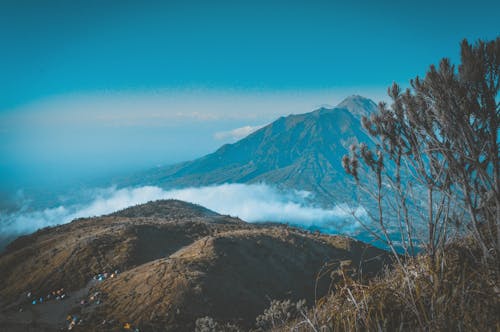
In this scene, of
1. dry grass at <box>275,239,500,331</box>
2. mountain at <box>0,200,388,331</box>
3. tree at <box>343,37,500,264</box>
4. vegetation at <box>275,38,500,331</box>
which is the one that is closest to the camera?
dry grass at <box>275,239,500,331</box>

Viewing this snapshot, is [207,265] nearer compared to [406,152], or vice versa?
[406,152]

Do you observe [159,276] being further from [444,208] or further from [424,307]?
[424,307]

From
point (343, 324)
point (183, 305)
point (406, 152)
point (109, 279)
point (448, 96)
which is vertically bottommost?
point (183, 305)

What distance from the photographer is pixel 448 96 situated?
5004mm

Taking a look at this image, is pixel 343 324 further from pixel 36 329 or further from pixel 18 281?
pixel 18 281

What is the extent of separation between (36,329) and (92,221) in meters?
34.0

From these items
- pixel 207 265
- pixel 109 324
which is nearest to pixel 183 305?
pixel 109 324

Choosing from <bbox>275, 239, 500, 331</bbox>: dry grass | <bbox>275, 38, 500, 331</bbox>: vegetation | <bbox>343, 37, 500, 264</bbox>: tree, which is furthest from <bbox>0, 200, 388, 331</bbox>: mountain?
<bbox>275, 239, 500, 331</bbox>: dry grass

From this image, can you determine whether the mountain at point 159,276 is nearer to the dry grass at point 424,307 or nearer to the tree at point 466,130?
the tree at point 466,130

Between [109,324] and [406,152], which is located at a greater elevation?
[406,152]

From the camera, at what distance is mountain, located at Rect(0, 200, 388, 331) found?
18906 mm

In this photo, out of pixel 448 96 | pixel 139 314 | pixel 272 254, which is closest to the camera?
pixel 448 96

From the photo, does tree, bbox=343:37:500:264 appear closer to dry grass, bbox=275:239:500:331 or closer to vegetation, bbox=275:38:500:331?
vegetation, bbox=275:38:500:331

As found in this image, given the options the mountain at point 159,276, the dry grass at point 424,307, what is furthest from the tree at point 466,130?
the mountain at point 159,276
